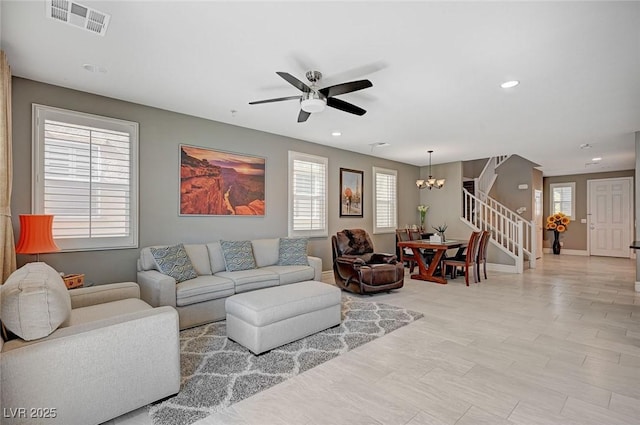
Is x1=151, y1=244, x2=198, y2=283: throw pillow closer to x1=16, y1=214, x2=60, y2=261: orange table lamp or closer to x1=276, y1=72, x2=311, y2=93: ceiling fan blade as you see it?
x1=16, y1=214, x2=60, y2=261: orange table lamp

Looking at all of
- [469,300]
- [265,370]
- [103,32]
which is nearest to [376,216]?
[469,300]

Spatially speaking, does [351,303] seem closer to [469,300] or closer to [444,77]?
[469,300]

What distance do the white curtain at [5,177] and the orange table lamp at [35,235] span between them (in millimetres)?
102

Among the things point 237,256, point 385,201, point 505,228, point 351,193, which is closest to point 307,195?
point 351,193

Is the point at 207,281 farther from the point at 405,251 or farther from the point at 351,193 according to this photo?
the point at 405,251

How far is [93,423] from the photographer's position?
1841 mm

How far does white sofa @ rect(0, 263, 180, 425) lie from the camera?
5.41ft

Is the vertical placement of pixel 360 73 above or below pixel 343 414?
above

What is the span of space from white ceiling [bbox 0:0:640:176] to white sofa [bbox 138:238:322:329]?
6.59 ft

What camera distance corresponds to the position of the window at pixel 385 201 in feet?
25.0

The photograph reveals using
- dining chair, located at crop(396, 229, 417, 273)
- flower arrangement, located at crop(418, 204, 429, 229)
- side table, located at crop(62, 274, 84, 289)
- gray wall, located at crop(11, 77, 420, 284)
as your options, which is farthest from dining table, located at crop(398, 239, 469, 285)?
side table, located at crop(62, 274, 84, 289)

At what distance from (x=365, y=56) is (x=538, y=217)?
9958mm

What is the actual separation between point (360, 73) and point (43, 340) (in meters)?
3.18

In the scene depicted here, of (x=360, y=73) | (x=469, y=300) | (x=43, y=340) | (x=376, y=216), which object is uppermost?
(x=360, y=73)
